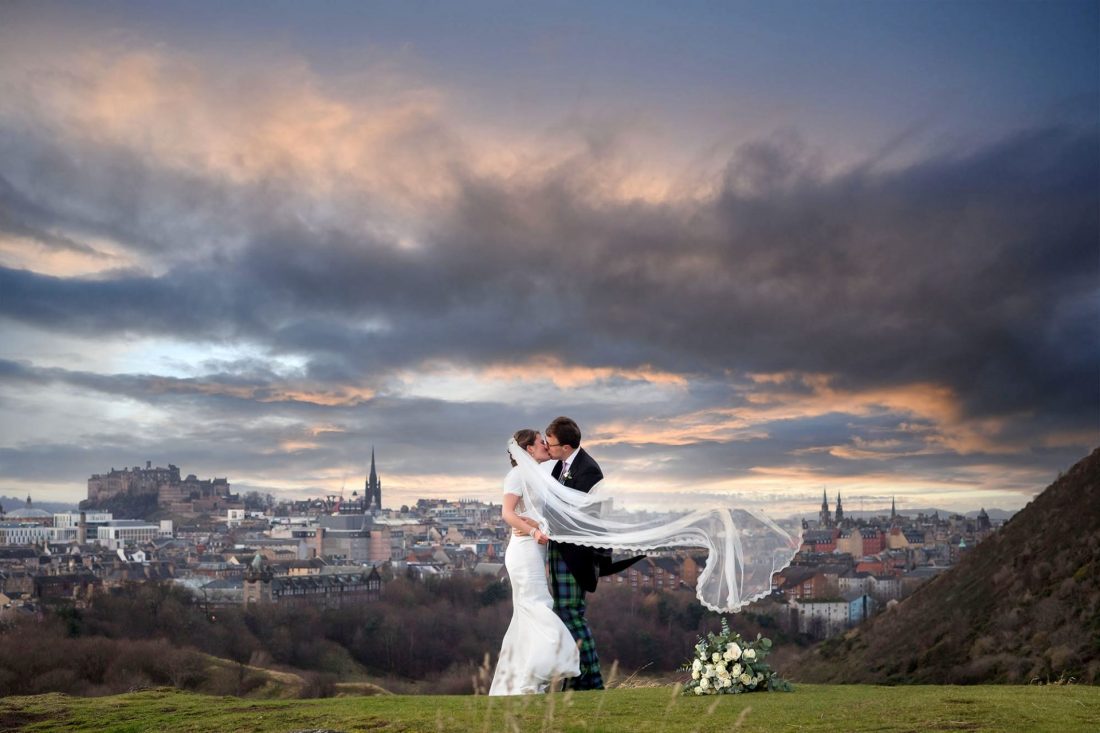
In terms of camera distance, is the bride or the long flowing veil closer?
the bride

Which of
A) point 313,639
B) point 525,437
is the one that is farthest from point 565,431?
point 313,639

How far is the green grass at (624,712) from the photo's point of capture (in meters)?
6.68

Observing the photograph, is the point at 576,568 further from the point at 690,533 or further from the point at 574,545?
the point at 690,533

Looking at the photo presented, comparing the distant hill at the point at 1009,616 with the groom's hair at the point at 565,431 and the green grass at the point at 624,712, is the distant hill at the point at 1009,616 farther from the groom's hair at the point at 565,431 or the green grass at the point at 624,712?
the groom's hair at the point at 565,431

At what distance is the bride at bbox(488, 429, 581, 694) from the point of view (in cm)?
845

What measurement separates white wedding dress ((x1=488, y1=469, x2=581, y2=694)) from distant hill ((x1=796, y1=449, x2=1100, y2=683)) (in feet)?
50.4

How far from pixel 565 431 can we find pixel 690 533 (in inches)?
57.7

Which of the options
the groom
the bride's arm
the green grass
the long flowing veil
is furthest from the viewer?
the groom

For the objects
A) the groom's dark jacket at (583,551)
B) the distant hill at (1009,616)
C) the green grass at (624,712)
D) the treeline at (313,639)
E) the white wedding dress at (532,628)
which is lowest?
the treeline at (313,639)

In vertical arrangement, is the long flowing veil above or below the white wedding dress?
above

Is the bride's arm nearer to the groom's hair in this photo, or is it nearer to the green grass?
the groom's hair

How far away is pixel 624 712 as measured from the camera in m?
7.34

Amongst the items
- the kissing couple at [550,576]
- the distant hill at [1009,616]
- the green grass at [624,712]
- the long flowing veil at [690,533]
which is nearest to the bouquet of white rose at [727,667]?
the green grass at [624,712]

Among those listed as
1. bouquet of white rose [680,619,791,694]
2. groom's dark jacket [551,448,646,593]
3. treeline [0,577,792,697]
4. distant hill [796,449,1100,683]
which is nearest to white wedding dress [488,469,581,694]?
groom's dark jacket [551,448,646,593]
